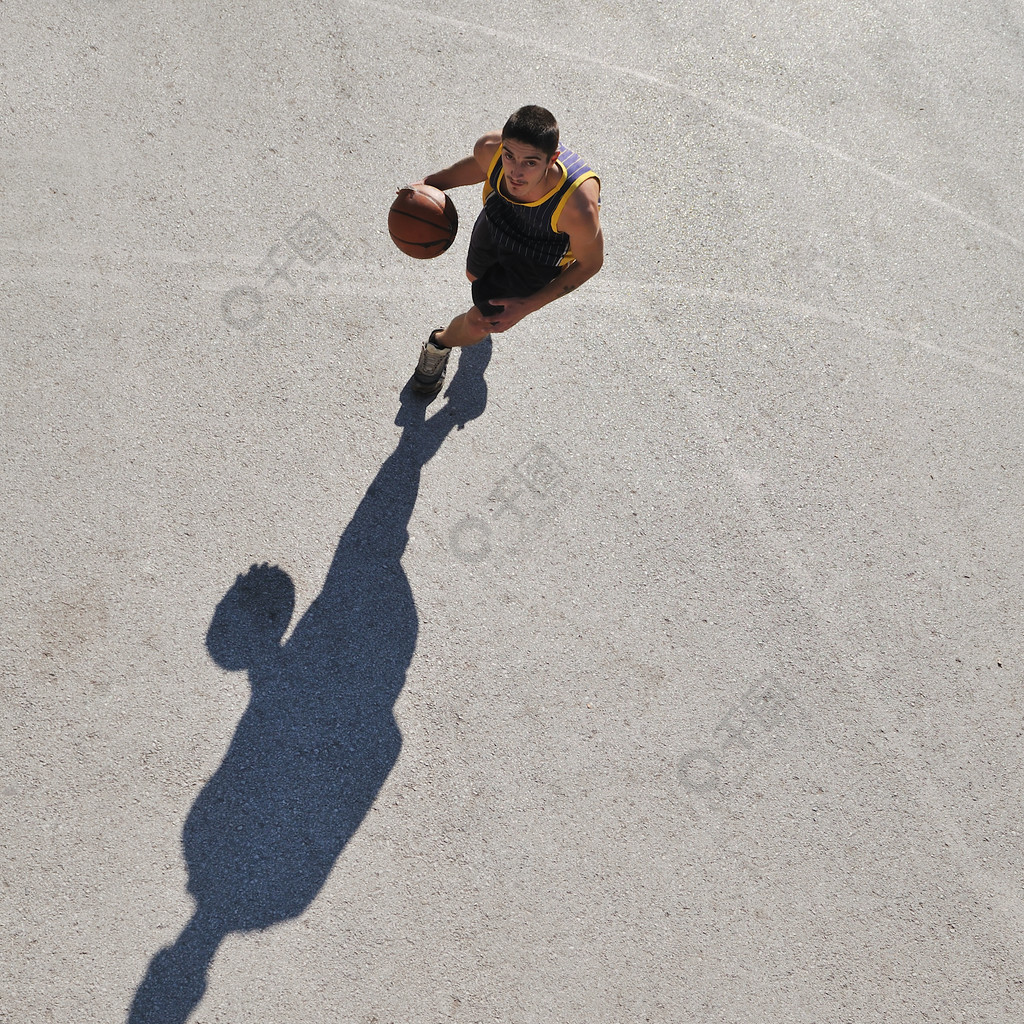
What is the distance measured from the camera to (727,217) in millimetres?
5969

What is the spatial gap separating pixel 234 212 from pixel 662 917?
16.3 feet

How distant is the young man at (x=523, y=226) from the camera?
12.1 feet

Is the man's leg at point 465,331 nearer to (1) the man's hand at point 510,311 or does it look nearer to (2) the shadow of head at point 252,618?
(1) the man's hand at point 510,311

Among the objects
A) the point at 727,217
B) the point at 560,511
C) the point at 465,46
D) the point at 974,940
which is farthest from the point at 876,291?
the point at 974,940

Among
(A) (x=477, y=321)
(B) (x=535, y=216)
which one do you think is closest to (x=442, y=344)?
(A) (x=477, y=321)

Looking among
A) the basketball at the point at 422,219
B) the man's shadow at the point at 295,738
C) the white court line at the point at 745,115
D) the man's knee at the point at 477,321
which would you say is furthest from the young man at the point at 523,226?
the white court line at the point at 745,115

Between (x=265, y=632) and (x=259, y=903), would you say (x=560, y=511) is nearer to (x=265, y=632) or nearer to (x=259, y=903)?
(x=265, y=632)

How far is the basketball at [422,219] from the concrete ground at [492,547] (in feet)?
2.71

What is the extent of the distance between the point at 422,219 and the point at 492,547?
6.17 feet

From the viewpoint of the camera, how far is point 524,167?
371 centimetres

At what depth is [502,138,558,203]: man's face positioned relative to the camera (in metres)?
3.64

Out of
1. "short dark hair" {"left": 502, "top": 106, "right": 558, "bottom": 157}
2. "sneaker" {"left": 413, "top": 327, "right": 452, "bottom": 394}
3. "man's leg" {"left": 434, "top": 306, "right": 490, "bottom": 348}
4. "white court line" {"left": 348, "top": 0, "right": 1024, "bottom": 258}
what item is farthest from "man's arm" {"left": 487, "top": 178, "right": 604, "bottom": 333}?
"white court line" {"left": 348, "top": 0, "right": 1024, "bottom": 258}

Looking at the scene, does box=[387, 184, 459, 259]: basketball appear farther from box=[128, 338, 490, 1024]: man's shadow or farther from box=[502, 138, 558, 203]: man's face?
box=[128, 338, 490, 1024]: man's shadow

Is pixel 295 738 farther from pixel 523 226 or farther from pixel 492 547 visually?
pixel 523 226
